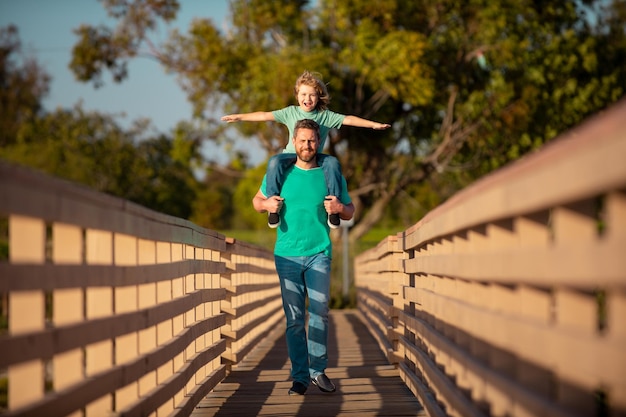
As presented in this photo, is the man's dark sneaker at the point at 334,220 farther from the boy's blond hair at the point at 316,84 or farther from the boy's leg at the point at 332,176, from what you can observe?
the boy's blond hair at the point at 316,84

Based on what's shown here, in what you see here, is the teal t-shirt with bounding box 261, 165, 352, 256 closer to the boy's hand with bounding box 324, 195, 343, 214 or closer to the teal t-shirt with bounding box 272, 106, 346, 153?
the boy's hand with bounding box 324, 195, 343, 214

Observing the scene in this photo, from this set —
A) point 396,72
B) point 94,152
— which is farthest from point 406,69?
point 94,152

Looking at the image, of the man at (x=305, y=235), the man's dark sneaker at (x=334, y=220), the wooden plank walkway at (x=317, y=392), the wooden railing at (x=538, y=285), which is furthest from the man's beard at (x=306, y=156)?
the wooden railing at (x=538, y=285)

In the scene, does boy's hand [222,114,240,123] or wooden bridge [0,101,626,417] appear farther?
boy's hand [222,114,240,123]

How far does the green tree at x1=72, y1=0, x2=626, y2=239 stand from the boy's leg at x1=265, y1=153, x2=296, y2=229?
26.4 metres

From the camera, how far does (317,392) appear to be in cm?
860

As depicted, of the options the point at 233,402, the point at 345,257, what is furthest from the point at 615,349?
the point at 345,257

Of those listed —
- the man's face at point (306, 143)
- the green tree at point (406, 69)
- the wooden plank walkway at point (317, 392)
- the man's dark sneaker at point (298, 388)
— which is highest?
the green tree at point (406, 69)

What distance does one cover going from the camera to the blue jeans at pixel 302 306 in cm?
843

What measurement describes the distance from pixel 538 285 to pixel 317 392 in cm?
482

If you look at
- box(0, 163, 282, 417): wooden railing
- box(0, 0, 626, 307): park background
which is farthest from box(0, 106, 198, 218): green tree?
box(0, 163, 282, 417): wooden railing

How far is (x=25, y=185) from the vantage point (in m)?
3.98

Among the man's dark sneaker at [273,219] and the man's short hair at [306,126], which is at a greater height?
the man's short hair at [306,126]

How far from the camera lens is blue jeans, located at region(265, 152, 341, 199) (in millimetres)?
8336
